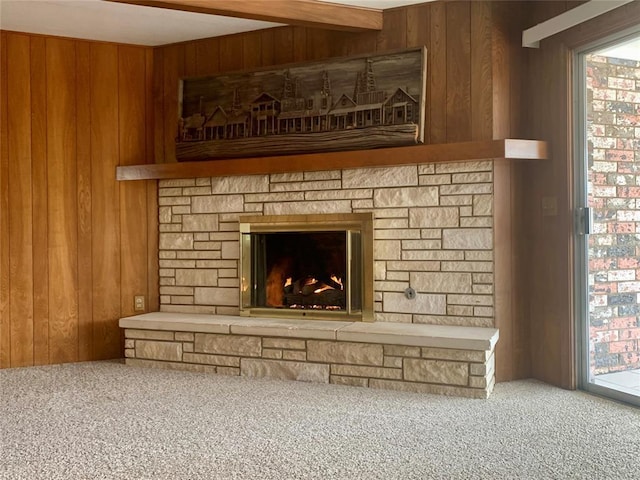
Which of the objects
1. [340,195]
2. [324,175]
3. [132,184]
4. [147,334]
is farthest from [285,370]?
[132,184]

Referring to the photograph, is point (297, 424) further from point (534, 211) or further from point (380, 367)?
point (534, 211)

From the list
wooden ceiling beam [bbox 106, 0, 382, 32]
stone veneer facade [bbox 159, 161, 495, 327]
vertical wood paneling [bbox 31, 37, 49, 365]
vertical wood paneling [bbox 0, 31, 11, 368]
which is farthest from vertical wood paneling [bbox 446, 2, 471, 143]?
vertical wood paneling [bbox 0, 31, 11, 368]

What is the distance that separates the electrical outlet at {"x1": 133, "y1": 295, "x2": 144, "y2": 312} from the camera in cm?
411

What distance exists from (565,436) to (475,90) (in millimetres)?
1937

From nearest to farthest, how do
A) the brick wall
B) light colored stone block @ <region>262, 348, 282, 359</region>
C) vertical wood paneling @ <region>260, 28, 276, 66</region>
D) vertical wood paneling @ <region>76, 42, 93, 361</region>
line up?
the brick wall < light colored stone block @ <region>262, 348, 282, 359</region> < vertical wood paneling @ <region>260, 28, 276, 66</region> < vertical wood paneling @ <region>76, 42, 93, 361</region>

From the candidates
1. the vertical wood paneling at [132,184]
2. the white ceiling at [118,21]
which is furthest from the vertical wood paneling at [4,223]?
the vertical wood paneling at [132,184]

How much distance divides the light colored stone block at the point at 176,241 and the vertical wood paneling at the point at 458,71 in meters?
1.91

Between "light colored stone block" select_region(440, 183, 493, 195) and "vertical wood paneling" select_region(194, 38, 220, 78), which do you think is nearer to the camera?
"light colored stone block" select_region(440, 183, 493, 195)

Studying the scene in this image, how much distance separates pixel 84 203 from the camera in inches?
157

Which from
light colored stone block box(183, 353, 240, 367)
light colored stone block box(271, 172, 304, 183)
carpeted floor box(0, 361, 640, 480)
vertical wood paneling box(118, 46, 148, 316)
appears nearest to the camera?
carpeted floor box(0, 361, 640, 480)

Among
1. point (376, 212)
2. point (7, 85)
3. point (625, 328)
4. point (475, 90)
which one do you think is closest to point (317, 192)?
point (376, 212)

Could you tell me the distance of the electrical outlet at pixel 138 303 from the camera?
411cm

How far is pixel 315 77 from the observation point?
A: 12.0ft

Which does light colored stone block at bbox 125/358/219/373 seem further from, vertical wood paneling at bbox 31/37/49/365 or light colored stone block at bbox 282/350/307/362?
vertical wood paneling at bbox 31/37/49/365
